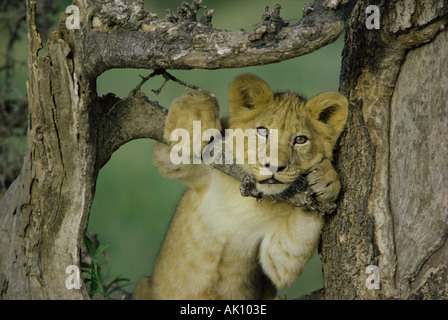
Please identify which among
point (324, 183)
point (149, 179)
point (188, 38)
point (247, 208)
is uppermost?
point (188, 38)

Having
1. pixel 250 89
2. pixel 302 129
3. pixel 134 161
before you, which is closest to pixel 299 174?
pixel 302 129

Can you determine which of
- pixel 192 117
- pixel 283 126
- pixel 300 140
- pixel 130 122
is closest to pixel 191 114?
pixel 192 117

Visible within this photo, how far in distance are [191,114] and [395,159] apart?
125 cm

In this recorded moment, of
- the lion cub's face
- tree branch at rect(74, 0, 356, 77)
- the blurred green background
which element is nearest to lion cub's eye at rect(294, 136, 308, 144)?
the lion cub's face

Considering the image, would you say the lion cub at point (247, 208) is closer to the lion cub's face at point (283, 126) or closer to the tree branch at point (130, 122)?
the lion cub's face at point (283, 126)

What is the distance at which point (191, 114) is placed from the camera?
370 cm

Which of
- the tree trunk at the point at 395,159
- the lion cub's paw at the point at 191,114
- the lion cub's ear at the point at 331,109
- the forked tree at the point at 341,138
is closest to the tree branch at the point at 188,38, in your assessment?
the forked tree at the point at 341,138

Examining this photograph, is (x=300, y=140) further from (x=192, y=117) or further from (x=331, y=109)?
(x=192, y=117)

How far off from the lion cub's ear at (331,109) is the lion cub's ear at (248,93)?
→ 0.96 ft

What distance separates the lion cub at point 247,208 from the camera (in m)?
3.72

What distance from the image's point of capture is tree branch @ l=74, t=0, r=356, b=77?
9.78 feet

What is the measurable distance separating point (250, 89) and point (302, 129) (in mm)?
429

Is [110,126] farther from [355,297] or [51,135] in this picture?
[355,297]

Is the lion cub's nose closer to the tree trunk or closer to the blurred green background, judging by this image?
the tree trunk
